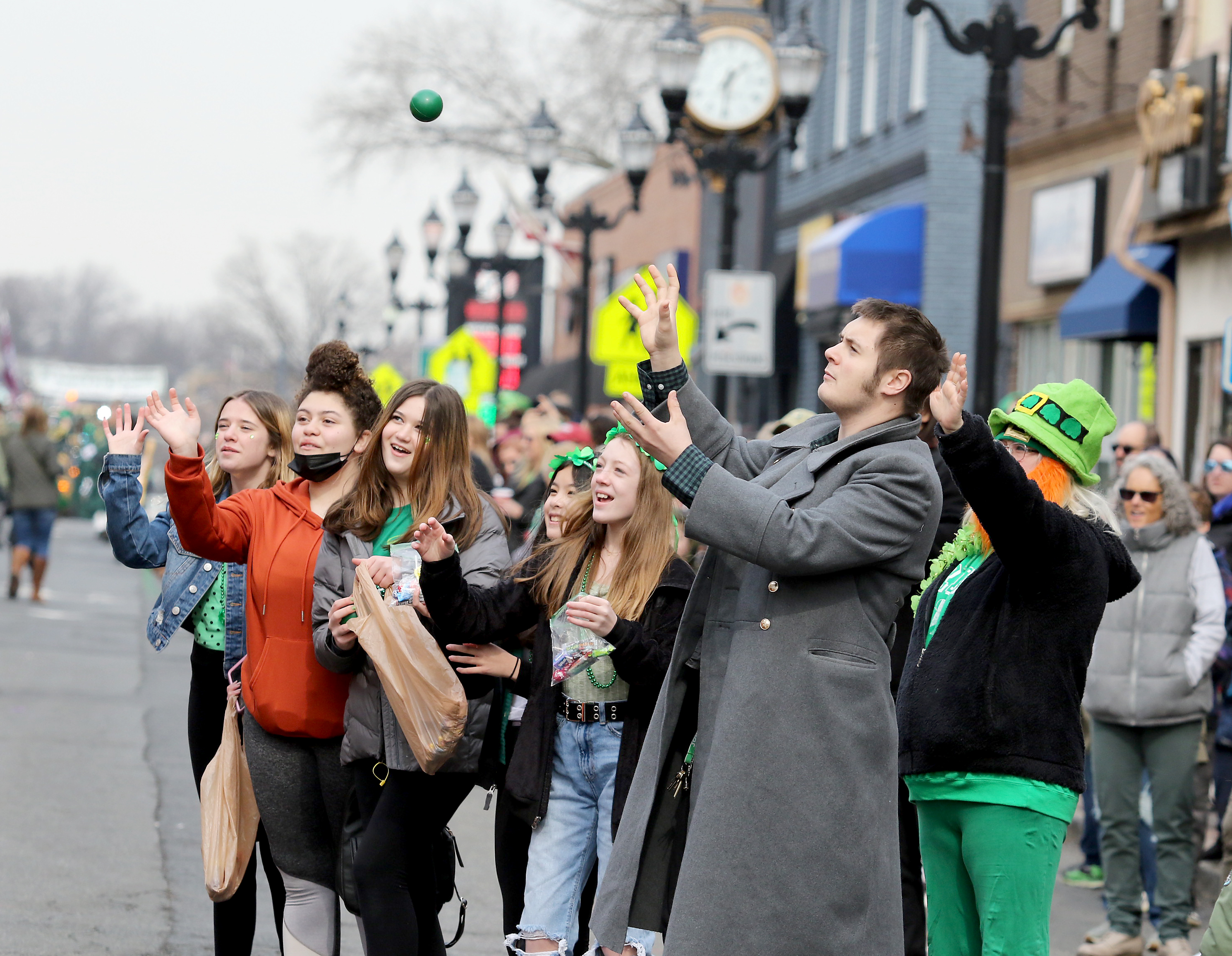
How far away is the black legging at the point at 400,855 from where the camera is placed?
16.5 ft

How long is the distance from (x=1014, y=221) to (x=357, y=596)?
632 inches

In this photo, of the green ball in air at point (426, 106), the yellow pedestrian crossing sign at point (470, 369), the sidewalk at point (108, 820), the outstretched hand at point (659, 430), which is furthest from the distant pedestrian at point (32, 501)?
the outstretched hand at point (659, 430)

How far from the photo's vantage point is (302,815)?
208 inches

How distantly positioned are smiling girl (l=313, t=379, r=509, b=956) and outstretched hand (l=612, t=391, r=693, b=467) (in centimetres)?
145

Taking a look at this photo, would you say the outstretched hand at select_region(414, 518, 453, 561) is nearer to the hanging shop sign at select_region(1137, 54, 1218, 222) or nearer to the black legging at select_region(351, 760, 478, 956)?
the black legging at select_region(351, 760, 478, 956)

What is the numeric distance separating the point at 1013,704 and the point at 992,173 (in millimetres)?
6503

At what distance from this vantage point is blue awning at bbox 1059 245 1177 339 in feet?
52.7

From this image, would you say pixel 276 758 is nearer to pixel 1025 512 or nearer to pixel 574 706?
pixel 574 706

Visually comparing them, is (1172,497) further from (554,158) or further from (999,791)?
(554,158)

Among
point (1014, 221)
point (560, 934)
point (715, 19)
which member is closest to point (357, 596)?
point (560, 934)

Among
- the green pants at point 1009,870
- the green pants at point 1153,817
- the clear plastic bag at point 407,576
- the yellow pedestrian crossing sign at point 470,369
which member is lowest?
the green pants at point 1153,817

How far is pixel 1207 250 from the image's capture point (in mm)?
15477

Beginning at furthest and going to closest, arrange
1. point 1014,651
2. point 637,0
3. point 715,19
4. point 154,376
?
point 154,376, point 637,0, point 715,19, point 1014,651

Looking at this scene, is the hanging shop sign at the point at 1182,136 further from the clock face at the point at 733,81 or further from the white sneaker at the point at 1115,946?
the white sneaker at the point at 1115,946
